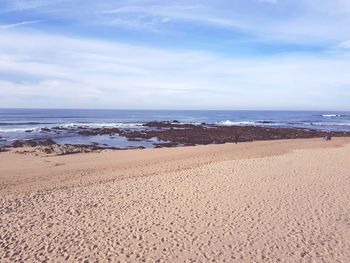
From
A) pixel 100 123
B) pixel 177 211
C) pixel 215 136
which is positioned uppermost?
pixel 100 123

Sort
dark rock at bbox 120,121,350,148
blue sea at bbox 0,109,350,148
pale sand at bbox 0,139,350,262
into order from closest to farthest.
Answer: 1. pale sand at bbox 0,139,350,262
2. dark rock at bbox 120,121,350,148
3. blue sea at bbox 0,109,350,148

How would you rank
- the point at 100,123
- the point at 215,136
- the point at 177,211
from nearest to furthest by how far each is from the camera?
the point at 177,211, the point at 215,136, the point at 100,123

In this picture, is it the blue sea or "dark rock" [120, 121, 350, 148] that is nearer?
"dark rock" [120, 121, 350, 148]

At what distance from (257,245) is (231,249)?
66 centimetres

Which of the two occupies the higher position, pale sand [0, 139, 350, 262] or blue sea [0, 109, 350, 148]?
blue sea [0, 109, 350, 148]

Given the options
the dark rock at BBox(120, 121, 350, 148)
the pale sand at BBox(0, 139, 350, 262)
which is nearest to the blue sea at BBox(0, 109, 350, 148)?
the dark rock at BBox(120, 121, 350, 148)

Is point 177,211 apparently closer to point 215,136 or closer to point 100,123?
point 215,136

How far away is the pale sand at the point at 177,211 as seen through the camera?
Result: 26.9ft

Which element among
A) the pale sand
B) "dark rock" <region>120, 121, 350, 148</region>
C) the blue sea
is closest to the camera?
the pale sand

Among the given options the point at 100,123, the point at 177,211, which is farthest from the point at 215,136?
the point at 100,123

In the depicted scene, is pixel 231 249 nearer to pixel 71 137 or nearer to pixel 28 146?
pixel 28 146

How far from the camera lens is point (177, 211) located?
11.0 m

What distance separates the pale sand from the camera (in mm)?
8188

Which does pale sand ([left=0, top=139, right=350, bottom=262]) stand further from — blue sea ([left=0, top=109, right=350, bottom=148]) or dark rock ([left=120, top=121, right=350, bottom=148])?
blue sea ([left=0, top=109, right=350, bottom=148])
